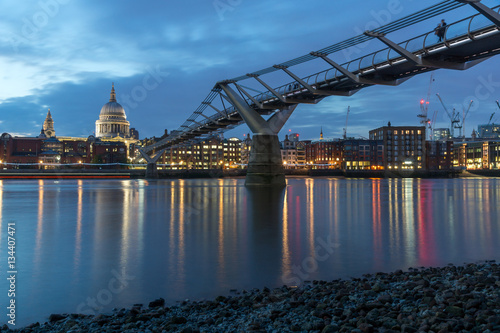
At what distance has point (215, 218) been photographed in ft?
76.4

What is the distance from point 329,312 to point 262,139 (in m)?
44.1

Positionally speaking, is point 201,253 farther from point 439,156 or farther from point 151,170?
point 439,156

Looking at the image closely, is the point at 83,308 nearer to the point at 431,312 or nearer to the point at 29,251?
the point at 431,312

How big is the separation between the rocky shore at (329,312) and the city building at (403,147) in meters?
182

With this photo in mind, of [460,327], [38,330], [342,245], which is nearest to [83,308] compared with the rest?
[38,330]

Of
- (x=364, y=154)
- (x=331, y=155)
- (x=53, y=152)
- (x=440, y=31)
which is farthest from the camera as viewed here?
(x=331, y=155)

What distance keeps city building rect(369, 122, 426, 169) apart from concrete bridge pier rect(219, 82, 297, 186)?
141m

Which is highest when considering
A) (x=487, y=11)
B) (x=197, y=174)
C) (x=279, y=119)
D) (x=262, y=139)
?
(x=487, y=11)

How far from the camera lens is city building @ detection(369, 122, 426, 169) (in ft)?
599

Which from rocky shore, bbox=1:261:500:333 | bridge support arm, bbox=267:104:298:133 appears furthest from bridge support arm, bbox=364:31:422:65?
bridge support arm, bbox=267:104:298:133

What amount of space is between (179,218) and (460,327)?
61.8 ft

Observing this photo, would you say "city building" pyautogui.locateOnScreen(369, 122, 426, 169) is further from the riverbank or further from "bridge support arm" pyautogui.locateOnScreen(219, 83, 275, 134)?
"bridge support arm" pyautogui.locateOnScreen(219, 83, 275, 134)

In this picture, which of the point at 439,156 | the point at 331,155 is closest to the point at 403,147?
the point at 439,156

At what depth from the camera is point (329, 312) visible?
6.84 meters
